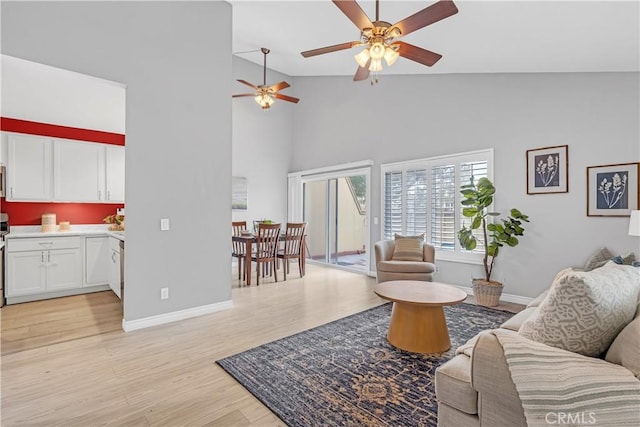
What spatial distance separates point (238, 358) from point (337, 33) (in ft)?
14.4

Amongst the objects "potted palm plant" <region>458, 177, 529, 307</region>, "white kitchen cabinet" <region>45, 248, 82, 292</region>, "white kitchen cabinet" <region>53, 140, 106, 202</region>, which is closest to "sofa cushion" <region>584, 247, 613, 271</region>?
"potted palm plant" <region>458, 177, 529, 307</region>

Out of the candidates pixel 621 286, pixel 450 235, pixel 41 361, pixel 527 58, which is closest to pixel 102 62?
→ pixel 41 361

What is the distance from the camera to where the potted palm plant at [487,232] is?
13.2 ft

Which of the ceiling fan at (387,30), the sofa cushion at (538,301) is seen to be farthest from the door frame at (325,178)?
the sofa cushion at (538,301)

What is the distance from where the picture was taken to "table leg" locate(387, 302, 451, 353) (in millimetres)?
2704

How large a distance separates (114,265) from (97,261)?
1.88 ft

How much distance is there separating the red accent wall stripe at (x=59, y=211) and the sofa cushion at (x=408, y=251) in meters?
4.74

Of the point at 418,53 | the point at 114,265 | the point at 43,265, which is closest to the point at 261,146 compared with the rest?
the point at 114,265

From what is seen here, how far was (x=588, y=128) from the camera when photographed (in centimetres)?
368

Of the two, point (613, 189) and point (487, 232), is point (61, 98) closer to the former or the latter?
point (487, 232)

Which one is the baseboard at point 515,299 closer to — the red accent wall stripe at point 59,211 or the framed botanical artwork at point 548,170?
the framed botanical artwork at point 548,170

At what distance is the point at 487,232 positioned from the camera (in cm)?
444

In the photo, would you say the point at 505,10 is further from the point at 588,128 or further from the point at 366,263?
the point at 366,263

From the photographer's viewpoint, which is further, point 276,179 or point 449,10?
point 276,179
